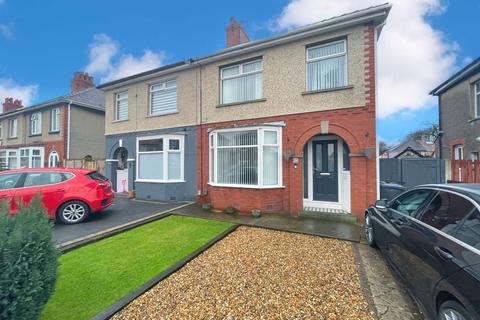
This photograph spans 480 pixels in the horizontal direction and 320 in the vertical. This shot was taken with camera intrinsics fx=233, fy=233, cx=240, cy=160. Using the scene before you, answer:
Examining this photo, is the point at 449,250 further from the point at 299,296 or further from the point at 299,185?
the point at 299,185

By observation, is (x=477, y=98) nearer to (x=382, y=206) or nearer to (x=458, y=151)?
(x=458, y=151)

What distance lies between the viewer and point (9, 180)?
6703 millimetres

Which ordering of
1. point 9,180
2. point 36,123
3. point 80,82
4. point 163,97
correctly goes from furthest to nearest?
point 80,82
point 36,123
point 163,97
point 9,180

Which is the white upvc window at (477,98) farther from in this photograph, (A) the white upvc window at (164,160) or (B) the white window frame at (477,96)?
(A) the white upvc window at (164,160)

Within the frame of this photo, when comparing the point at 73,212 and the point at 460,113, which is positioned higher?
the point at 460,113

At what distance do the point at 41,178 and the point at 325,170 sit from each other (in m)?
8.99

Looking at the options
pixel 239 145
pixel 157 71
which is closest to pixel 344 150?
pixel 239 145

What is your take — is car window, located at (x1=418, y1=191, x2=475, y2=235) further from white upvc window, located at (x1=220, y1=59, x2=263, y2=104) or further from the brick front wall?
white upvc window, located at (x1=220, y1=59, x2=263, y2=104)

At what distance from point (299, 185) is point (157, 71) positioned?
843cm

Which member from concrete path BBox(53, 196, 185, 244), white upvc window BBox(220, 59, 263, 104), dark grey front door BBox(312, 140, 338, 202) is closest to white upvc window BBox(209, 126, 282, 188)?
dark grey front door BBox(312, 140, 338, 202)

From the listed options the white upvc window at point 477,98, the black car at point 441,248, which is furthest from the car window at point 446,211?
the white upvc window at point 477,98

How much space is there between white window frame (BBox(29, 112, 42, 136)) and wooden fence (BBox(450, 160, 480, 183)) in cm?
2424

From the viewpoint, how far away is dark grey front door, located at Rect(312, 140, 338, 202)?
8.03 meters

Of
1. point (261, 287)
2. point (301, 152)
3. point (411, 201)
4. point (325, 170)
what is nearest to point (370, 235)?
point (411, 201)
